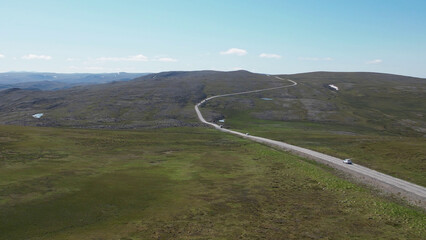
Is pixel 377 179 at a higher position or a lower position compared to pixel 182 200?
lower

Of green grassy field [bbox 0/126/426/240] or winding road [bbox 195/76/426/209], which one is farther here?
winding road [bbox 195/76/426/209]

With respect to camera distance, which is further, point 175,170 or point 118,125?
point 118,125

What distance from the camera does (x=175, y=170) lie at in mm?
59875

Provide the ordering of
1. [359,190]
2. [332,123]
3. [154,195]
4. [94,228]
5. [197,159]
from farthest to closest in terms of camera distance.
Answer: [332,123] → [197,159] → [359,190] → [154,195] → [94,228]

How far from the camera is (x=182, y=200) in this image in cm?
4247

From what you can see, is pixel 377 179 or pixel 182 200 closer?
pixel 182 200

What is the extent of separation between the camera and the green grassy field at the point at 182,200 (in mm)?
32594

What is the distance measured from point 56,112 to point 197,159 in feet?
440

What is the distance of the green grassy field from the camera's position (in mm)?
32594

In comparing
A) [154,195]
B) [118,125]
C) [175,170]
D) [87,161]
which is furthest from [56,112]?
[154,195]

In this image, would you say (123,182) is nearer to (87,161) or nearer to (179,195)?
(179,195)

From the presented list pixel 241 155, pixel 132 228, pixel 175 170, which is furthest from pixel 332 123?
pixel 132 228

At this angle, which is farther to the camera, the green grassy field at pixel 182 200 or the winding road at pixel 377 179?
the winding road at pixel 377 179

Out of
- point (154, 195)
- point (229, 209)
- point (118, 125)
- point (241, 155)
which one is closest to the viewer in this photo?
point (229, 209)
